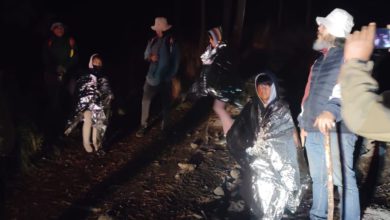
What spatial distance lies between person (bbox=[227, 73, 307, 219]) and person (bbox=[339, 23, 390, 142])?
6.40ft

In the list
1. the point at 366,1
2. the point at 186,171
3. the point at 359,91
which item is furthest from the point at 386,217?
the point at 366,1

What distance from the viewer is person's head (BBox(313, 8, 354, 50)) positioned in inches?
141

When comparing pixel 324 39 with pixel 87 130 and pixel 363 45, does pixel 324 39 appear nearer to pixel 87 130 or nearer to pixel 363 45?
pixel 363 45

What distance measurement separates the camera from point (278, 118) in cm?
396

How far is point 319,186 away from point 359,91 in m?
2.20

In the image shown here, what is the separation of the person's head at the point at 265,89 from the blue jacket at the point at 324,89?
1.18 feet

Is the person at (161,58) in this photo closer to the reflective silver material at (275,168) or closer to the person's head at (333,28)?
the reflective silver material at (275,168)

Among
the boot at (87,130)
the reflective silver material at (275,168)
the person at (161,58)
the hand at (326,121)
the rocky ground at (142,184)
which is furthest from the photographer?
the person at (161,58)

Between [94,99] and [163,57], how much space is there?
1.28 meters

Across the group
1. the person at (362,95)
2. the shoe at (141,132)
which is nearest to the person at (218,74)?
the shoe at (141,132)

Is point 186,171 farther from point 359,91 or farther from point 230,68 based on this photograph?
point 359,91

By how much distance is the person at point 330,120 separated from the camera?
349 cm

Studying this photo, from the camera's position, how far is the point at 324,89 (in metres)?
3.56

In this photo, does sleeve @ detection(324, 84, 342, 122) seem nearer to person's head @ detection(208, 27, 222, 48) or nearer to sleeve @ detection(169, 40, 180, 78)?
person's head @ detection(208, 27, 222, 48)
